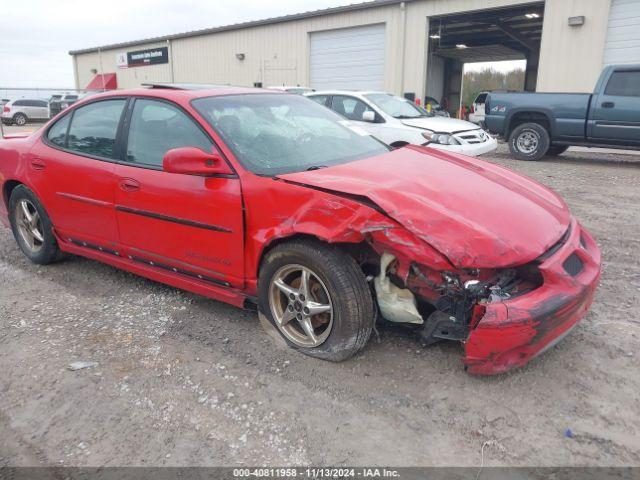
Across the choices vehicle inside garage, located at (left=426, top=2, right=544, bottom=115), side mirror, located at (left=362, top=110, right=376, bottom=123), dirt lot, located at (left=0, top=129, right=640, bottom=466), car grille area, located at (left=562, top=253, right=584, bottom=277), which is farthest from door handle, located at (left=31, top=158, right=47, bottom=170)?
vehicle inside garage, located at (left=426, top=2, right=544, bottom=115)

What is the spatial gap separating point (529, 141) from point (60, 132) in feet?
33.0

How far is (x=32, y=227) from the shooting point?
4.71 m

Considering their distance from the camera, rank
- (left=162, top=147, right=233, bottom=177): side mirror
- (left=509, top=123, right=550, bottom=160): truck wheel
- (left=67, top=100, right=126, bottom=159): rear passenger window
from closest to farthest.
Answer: (left=162, top=147, right=233, bottom=177): side mirror → (left=67, top=100, right=126, bottom=159): rear passenger window → (left=509, top=123, right=550, bottom=160): truck wheel

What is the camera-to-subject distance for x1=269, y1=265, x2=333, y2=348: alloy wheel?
2938mm

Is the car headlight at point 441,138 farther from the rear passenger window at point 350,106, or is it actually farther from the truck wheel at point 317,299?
the truck wheel at point 317,299

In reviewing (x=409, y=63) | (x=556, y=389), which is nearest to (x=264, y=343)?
(x=556, y=389)

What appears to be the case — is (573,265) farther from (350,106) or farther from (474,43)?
(474,43)

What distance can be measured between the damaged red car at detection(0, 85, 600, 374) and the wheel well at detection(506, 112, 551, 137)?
28.4ft

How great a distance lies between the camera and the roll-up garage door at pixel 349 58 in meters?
19.6

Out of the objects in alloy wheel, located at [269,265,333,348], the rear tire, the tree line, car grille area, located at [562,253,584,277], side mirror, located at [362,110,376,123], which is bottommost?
the rear tire

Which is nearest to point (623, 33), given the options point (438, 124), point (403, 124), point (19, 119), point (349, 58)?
point (438, 124)

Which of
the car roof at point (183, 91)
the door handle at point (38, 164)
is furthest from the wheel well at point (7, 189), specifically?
the car roof at point (183, 91)

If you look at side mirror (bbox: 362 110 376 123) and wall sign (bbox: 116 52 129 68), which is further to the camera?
wall sign (bbox: 116 52 129 68)

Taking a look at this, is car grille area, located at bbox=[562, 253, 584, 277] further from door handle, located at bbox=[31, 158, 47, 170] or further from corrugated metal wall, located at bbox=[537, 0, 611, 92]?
corrugated metal wall, located at bbox=[537, 0, 611, 92]
